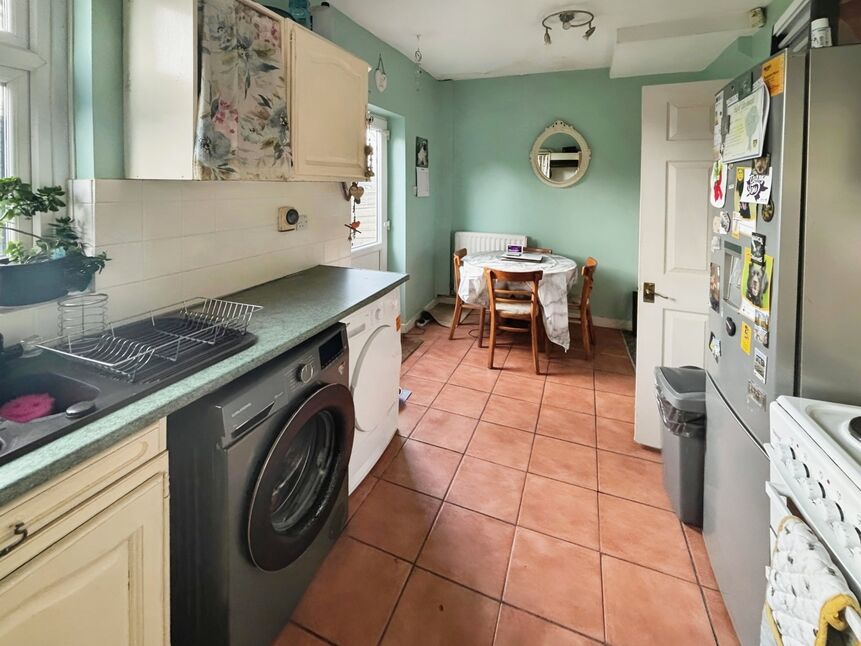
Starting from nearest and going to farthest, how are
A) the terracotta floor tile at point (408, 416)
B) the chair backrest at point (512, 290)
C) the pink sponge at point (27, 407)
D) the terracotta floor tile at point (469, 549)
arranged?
the pink sponge at point (27, 407), the terracotta floor tile at point (469, 549), the terracotta floor tile at point (408, 416), the chair backrest at point (512, 290)

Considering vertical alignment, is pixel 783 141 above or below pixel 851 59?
below

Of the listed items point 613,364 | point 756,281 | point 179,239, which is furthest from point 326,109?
point 613,364

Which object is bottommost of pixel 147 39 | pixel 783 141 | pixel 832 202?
pixel 832 202

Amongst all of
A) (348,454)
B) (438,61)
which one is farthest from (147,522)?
(438,61)

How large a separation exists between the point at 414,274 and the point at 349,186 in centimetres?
182

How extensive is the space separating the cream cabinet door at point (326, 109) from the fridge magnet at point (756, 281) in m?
1.52

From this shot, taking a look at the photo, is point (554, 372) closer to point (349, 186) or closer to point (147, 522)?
point (349, 186)

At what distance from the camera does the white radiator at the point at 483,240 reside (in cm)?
470

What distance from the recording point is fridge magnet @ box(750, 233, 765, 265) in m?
1.16

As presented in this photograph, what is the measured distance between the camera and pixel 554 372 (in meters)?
3.41

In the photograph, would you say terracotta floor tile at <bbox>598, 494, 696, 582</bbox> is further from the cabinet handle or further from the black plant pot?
the black plant pot

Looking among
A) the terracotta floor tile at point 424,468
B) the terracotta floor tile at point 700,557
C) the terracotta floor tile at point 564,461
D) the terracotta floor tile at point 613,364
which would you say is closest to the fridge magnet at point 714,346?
the terracotta floor tile at point 700,557

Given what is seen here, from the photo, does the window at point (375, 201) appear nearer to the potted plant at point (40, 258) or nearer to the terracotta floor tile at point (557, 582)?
the potted plant at point (40, 258)

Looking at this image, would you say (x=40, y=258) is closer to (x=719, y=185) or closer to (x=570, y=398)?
(x=719, y=185)
